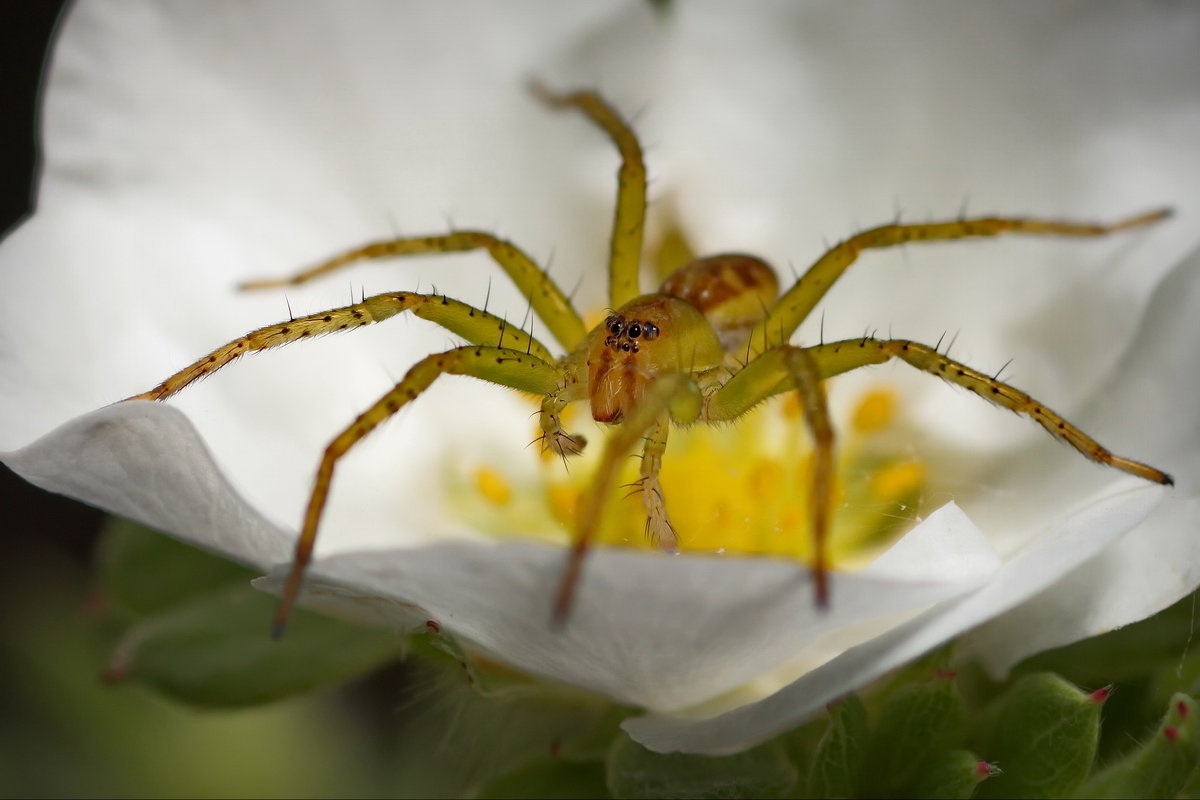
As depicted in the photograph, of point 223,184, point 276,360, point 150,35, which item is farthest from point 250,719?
point 150,35

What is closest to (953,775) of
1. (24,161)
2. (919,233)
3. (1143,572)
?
(1143,572)

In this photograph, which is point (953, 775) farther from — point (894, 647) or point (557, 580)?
point (557, 580)

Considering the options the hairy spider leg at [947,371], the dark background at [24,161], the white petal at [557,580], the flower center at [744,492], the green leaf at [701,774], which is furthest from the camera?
the dark background at [24,161]

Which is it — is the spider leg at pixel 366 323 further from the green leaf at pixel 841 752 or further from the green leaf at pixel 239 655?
the green leaf at pixel 841 752

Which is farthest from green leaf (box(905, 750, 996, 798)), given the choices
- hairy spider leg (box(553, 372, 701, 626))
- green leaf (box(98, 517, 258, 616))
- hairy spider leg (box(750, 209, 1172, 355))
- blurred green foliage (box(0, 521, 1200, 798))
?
green leaf (box(98, 517, 258, 616))

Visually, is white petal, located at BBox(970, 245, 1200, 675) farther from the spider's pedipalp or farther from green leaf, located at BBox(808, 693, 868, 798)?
the spider's pedipalp

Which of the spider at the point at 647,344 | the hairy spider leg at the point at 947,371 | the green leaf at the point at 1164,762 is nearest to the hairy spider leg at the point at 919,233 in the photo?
the spider at the point at 647,344

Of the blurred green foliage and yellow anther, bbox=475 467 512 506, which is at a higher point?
yellow anther, bbox=475 467 512 506
